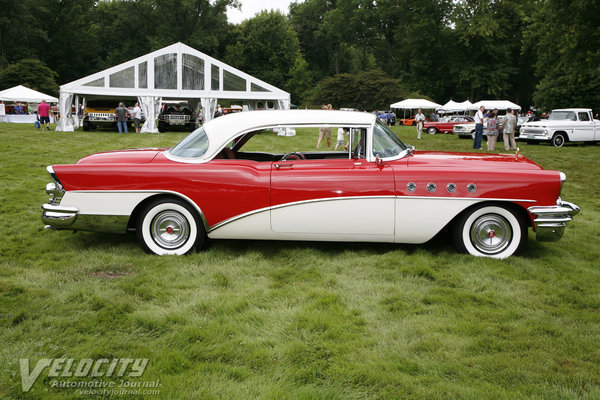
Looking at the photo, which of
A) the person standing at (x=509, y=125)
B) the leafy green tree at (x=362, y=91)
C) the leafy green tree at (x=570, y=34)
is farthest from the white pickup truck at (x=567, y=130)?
the leafy green tree at (x=362, y=91)

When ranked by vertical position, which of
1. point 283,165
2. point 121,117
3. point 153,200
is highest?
point 121,117

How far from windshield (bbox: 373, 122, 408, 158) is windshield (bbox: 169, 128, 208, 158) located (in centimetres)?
187

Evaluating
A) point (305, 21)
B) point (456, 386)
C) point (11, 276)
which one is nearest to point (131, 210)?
point (11, 276)

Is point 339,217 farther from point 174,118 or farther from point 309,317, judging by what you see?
point 174,118

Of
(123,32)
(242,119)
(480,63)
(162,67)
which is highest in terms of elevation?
(123,32)

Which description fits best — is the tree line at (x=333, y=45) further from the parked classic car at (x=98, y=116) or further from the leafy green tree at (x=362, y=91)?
the parked classic car at (x=98, y=116)

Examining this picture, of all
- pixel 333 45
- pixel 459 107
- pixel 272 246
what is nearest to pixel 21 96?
pixel 272 246

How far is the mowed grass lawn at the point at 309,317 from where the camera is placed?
9.59 ft

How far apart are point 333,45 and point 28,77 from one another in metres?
46.9

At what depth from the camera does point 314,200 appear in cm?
509

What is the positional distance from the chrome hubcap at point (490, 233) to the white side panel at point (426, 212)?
30 cm

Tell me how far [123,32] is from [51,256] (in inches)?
2840

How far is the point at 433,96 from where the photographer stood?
201 feet

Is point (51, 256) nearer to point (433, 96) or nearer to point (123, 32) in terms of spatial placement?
point (433, 96)
